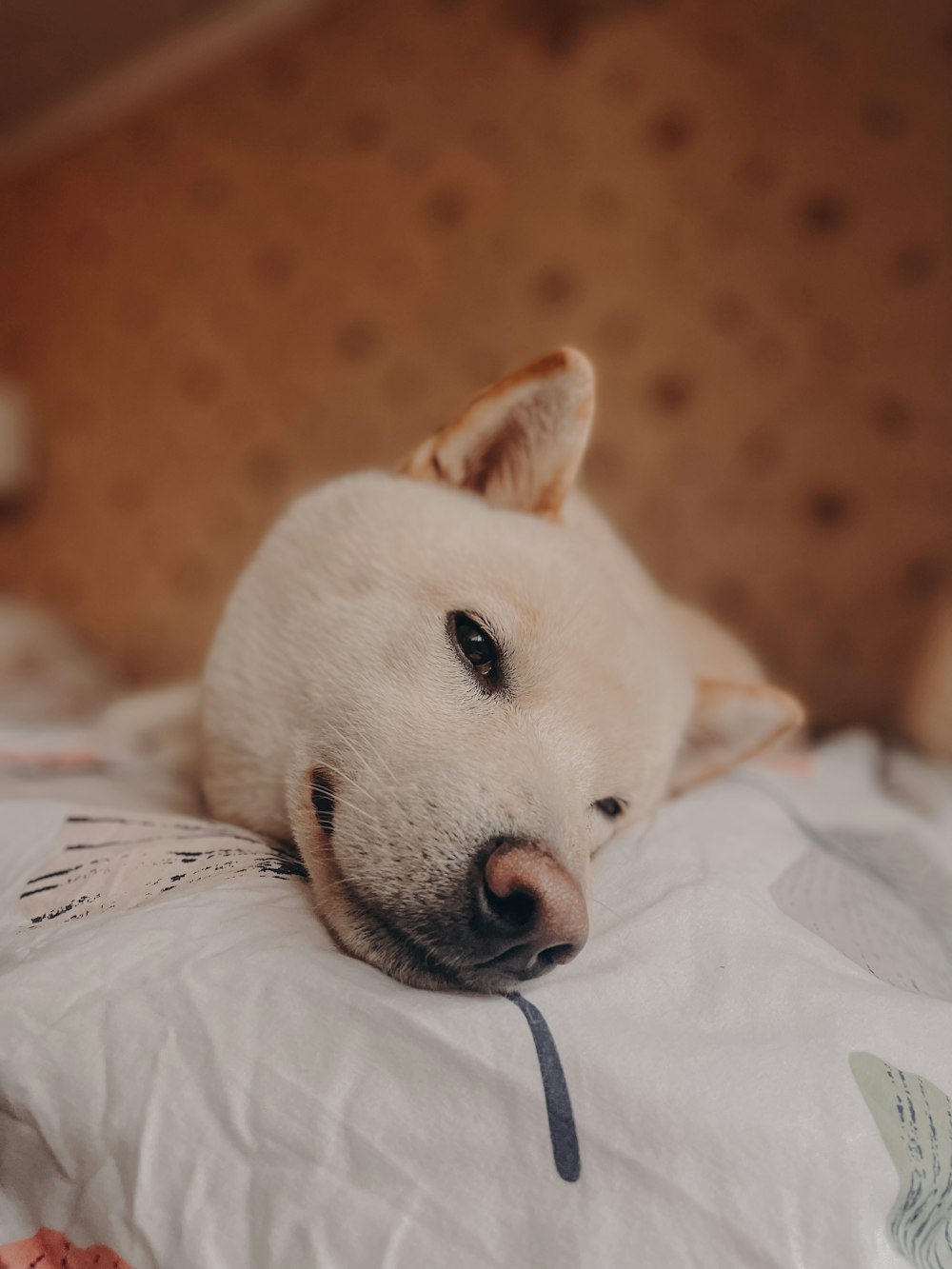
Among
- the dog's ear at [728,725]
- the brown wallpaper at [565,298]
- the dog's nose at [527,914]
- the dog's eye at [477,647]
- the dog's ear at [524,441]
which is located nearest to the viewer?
the dog's nose at [527,914]

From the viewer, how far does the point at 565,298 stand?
106 inches

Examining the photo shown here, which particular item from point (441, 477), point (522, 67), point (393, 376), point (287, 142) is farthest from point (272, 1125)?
point (287, 142)

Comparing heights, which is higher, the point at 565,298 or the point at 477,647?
the point at 565,298

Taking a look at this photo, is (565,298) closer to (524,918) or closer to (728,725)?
(728,725)

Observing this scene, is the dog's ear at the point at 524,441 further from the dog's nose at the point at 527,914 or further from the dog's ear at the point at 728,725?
the dog's nose at the point at 527,914

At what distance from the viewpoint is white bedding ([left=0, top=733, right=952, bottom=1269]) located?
0.57 meters

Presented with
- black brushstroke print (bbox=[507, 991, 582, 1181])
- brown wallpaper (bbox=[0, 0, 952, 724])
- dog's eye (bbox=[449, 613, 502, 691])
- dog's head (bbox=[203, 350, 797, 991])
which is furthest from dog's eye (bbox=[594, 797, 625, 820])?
brown wallpaper (bbox=[0, 0, 952, 724])

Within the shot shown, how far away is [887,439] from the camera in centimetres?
238

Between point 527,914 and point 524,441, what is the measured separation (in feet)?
2.49

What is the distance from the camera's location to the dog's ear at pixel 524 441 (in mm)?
1123

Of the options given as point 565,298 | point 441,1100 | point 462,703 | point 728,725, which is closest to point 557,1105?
point 441,1100

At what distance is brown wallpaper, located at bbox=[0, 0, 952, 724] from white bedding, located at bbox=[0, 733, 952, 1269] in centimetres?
193

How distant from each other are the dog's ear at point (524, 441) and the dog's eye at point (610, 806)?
0.47m

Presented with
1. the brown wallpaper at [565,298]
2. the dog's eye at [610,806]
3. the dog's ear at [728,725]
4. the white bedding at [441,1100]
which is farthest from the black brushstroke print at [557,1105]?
the brown wallpaper at [565,298]
